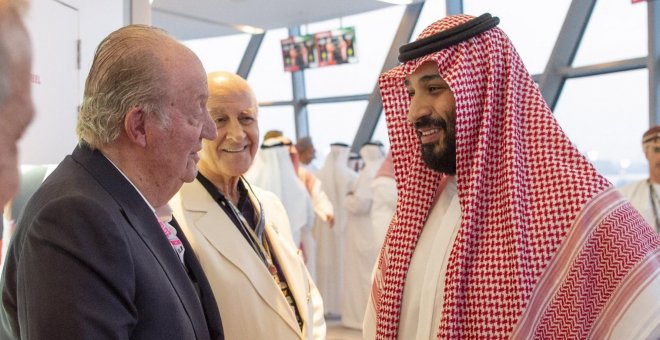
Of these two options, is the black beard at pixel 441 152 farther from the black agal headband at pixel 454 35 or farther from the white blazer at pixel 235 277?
the white blazer at pixel 235 277

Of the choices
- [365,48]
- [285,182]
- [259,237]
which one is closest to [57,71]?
[259,237]

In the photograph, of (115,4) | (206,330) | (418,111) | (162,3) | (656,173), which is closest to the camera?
(206,330)

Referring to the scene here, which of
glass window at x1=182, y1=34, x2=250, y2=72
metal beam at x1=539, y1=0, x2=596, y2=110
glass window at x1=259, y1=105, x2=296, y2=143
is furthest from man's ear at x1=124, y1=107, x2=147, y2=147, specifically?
glass window at x1=182, y1=34, x2=250, y2=72

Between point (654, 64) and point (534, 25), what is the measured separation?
1.45 meters

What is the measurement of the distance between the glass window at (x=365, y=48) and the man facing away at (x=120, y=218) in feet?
25.1

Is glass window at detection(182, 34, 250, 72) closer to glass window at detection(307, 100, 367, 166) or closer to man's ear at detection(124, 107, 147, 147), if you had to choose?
glass window at detection(307, 100, 367, 166)

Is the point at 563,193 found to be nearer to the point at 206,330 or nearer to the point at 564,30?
the point at 206,330

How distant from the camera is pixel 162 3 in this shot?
8055 millimetres

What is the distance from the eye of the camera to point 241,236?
2.11 m

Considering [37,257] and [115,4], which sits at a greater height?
[115,4]

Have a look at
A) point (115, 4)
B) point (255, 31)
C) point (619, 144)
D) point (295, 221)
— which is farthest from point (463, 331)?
point (255, 31)

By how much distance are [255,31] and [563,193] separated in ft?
28.5

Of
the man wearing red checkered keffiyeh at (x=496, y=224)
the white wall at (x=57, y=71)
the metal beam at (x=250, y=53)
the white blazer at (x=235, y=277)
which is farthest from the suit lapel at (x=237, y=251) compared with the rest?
the metal beam at (x=250, y=53)

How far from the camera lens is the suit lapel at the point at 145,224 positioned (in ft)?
4.57
